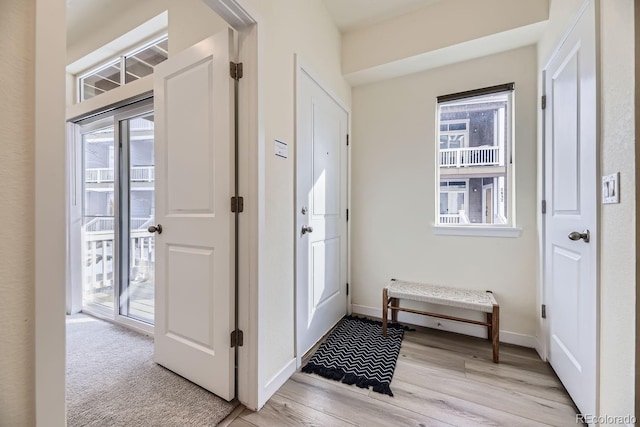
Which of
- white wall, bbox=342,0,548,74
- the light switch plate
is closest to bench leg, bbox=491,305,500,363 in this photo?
the light switch plate

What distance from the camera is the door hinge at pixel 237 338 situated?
4.75 feet

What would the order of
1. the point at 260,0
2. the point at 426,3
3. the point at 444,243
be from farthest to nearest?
the point at 444,243, the point at 426,3, the point at 260,0

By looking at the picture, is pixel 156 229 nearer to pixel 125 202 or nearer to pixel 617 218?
pixel 125 202

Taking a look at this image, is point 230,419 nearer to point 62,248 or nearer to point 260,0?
point 62,248

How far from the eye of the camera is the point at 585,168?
4.35ft

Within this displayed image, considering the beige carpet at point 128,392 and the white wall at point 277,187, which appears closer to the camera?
the beige carpet at point 128,392

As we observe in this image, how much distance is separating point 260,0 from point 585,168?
76.5 inches

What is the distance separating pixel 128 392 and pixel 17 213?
4.75 ft

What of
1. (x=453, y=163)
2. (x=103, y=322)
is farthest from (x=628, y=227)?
(x=103, y=322)

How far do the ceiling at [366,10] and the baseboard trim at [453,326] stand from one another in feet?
8.80

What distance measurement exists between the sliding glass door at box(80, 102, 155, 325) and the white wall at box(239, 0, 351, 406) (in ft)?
4.18

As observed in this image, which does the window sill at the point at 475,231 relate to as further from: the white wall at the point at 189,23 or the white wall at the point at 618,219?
the white wall at the point at 189,23

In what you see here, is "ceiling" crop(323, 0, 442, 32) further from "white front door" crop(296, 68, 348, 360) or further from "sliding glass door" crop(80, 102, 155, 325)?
"sliding glass door" crop(80, 102, 155, 325)

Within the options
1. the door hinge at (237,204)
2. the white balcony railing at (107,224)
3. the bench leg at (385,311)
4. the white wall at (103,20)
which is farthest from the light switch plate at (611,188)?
the white balcony railing at (107,224)
